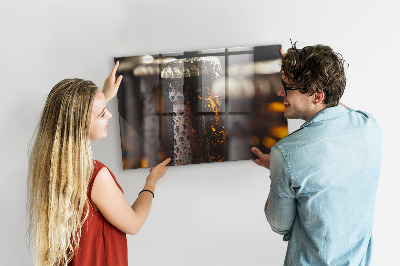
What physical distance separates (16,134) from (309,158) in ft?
4.60

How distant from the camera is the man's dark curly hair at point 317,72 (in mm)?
1259

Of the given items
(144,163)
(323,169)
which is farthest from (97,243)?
(323,169)

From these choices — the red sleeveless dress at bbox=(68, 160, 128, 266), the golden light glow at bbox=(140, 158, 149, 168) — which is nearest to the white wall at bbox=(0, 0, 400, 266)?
the golden light glow at bbox=(140, 158, 149, 168)

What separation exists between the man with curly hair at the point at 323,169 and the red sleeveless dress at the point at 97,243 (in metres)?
0.60

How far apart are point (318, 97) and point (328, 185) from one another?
0.31 meters

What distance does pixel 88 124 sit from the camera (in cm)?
128

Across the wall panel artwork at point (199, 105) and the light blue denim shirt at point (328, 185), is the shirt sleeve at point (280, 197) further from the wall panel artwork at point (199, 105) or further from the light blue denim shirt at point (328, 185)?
the wall panel artwork at point (199, 105)

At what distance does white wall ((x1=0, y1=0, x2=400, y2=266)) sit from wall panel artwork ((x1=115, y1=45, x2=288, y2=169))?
2.5 inches

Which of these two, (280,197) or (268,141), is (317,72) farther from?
(268,141)

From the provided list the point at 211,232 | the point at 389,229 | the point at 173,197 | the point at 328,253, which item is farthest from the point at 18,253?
the point at 389,229

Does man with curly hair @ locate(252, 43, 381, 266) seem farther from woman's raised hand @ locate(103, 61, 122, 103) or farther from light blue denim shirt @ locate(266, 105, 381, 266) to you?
woman's raised hand @ locate(103, 61, 122, 103)

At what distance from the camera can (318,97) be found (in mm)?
1304

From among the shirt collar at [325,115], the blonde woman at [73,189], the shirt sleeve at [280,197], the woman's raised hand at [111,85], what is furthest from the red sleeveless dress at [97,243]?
the shirt collar at [325,115]

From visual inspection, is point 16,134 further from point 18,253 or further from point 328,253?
point 328,253
